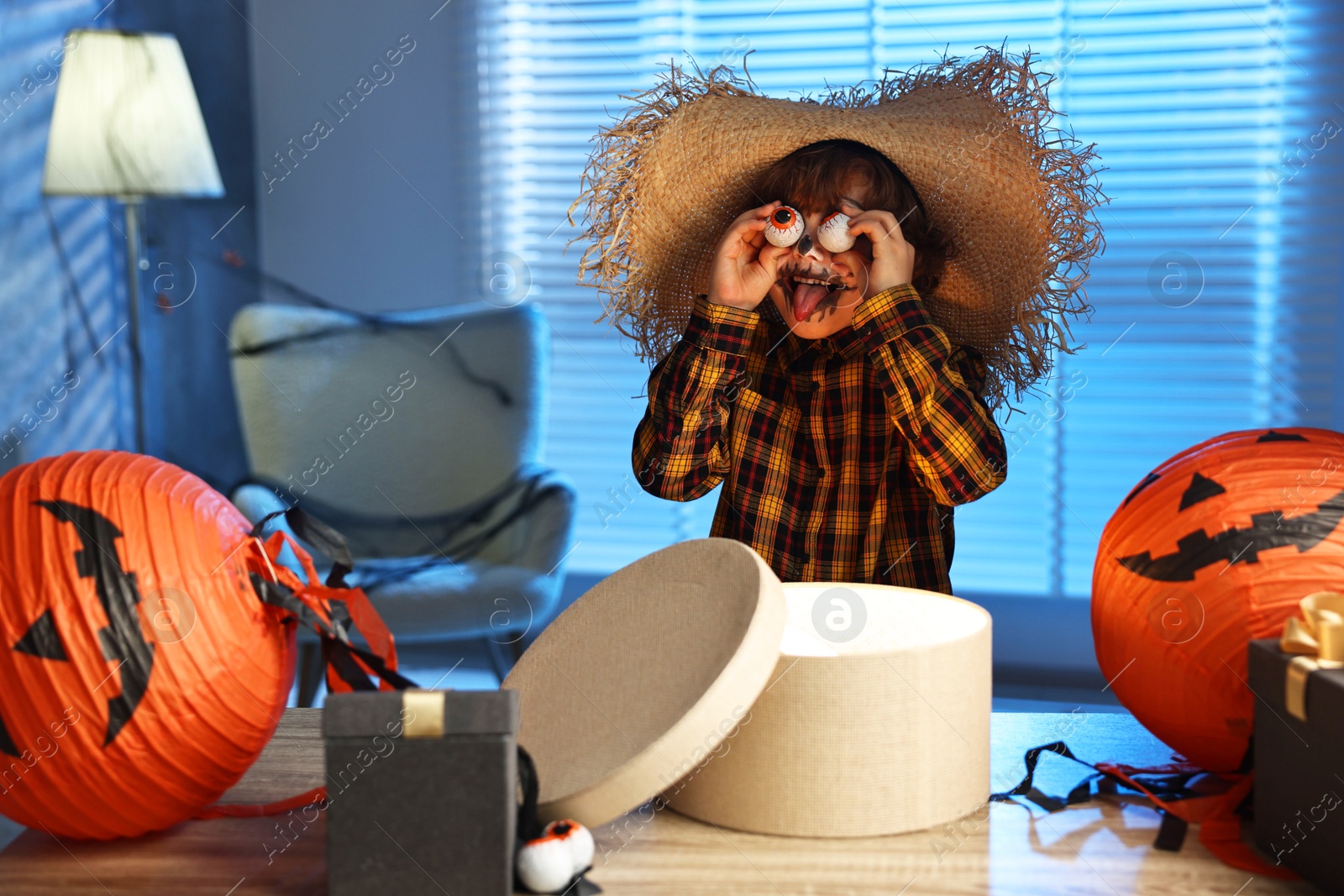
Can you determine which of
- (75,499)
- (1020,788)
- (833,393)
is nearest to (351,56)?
(833,393)

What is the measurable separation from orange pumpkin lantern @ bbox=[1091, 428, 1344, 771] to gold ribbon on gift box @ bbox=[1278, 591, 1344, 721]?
5cm

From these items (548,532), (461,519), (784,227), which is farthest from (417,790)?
(461,519)

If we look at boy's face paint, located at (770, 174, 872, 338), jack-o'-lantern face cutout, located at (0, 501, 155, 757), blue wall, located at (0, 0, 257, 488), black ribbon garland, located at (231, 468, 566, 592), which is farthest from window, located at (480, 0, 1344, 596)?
jack-o'-lantern face cutout, located at (0, 501, 155, 757)

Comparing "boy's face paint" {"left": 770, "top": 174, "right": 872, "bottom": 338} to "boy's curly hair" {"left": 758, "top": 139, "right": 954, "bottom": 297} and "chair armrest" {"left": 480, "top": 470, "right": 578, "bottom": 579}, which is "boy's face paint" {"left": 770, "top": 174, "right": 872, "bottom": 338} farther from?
"chair armrest" {"left": 480, "top": 470, "right": 578, "bottom": 579}

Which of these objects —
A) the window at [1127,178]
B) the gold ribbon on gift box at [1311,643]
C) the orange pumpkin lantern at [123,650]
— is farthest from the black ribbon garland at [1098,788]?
the window at [1127,178]

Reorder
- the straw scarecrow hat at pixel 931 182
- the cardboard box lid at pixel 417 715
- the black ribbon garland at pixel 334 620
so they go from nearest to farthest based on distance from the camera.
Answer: the cardboard box lid at pixel 417 715, the black ribbon garland at pixel 334 620, the straw scarecrow hat at pixel 931 182

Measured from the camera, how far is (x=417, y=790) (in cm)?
61

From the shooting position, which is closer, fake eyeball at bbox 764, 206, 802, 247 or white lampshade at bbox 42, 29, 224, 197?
fake eyeball at bbox 764, 206, 802, 247

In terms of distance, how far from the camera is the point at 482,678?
2.88 metres

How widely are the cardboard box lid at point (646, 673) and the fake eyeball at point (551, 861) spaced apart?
0.02 m

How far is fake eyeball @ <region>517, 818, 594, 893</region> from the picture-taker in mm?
629

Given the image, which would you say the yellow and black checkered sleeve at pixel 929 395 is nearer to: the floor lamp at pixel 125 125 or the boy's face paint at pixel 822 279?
the boy's face paint at pixel 822 279

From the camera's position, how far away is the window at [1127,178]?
269 centimetres

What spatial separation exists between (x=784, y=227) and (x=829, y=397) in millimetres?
271
